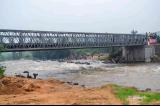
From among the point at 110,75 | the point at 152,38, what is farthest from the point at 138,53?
the point at 110,75

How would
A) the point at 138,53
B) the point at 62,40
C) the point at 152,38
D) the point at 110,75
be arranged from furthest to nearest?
the point at 152,38, the point at 138,53, the point at 62,40, the point at 110,75

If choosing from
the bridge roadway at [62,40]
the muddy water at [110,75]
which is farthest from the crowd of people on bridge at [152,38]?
the muddy water at [110,75]

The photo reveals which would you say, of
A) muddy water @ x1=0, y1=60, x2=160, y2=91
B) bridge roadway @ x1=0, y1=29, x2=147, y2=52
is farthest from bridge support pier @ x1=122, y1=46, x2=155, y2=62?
muddy water @ x1=0, y1=60, x2=160, y2=91

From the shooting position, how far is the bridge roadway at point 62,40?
77.9 meters

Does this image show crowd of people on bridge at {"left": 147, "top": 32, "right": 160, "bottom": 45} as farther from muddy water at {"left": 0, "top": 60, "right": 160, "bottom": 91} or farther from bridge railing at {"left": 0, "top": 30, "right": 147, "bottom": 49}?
muddy water at {"left": 0, "top": 60, "right": 160, "bottom": 91}

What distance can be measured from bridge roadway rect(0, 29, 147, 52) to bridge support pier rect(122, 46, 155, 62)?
2138 mm

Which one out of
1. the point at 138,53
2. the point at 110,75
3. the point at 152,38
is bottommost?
the point at 138,53

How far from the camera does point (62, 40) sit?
307 feet

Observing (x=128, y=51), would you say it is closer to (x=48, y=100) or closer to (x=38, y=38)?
(x=38, y=38)

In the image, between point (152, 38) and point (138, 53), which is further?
point (152, 38)

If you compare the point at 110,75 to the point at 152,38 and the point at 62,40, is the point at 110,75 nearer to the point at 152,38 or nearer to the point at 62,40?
the point at 62,40

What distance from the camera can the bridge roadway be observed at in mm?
77875

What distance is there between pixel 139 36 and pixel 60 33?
4114cm

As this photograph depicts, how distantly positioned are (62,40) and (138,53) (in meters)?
33.1
